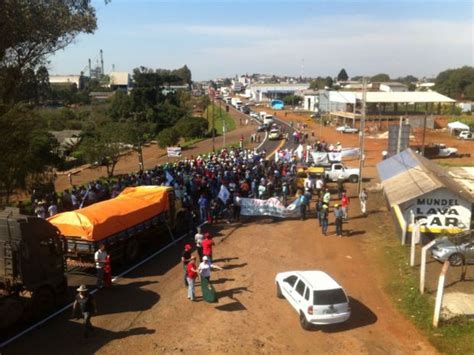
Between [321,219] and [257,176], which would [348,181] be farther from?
[321,219]

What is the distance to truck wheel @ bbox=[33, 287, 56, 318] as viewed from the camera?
48.4 feet

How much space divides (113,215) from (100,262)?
8.25 ft

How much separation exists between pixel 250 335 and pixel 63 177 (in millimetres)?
45582

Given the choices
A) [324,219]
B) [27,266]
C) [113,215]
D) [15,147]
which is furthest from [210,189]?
[27,266]

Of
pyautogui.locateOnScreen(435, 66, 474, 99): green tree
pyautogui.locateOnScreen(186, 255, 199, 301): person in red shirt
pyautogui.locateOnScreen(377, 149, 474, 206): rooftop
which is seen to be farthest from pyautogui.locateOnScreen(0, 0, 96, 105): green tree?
pyautogui.locateOnScreen(435, 66, 474, 99): green tree

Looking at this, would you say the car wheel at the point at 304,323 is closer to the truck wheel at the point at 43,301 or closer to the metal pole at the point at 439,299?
the metal pole at the point at 439,299

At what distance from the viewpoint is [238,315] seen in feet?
51.5

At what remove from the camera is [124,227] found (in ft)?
63.4

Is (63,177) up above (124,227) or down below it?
below

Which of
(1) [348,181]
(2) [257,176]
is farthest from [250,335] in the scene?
(1) [348,181]

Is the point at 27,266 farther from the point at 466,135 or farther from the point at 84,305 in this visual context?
the point at 466,135

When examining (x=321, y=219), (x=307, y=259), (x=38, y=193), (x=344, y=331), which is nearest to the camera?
(x=344, y=331)

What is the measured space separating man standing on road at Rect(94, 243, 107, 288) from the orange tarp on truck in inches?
39.1

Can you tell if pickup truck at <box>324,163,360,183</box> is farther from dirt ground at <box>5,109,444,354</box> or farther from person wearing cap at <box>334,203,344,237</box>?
dirt ground at <box>5,109,444,354</box>
